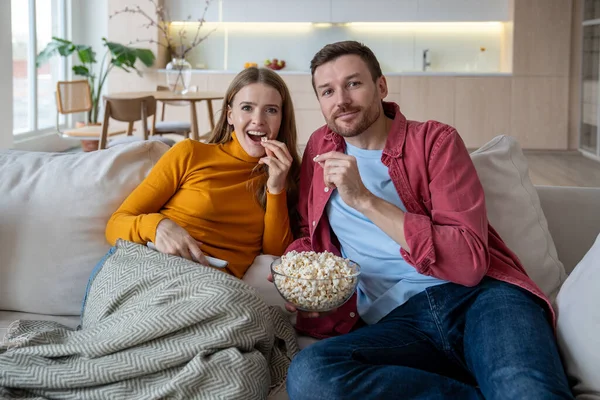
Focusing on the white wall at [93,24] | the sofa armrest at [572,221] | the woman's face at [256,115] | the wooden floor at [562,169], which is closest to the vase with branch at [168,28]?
the white wall at [93,24]

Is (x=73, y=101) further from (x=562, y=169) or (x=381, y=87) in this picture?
(x=381, y=87)

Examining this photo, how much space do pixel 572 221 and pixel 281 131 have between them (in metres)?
0.93

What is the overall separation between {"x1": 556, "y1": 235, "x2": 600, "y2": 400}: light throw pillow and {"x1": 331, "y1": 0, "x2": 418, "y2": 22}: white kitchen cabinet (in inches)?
271

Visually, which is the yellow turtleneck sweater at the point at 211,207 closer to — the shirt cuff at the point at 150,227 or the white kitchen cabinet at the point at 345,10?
the shirt cuff at the point at 150,227

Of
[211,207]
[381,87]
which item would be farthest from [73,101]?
[381,87]

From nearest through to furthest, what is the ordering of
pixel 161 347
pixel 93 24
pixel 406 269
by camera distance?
pixel 161 347 → pixel 406 269 → pixel 93 24

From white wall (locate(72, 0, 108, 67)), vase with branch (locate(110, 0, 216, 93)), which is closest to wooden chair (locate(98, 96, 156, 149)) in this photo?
vase with branch (locate(110, 0, 216, 93))

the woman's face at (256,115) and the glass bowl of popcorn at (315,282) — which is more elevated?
the woman's face at (256,115)

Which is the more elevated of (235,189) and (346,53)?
(346,53)

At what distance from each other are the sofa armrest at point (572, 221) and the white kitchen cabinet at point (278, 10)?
21.0 ft

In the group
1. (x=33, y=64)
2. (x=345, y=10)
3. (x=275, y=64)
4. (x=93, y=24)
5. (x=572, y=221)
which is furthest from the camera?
(x=93, y=24)

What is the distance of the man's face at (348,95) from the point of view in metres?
1.90

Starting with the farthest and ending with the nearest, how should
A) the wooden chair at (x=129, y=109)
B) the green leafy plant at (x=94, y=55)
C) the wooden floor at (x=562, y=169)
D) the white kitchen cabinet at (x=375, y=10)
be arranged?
the white kitchen cabinet at (x=375, y=10), the green leafy plant at (x=94, y=55), the wooden floor at (x=562, y=169), the wooden chair at (x=129, y=109)

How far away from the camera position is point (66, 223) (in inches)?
77.9
